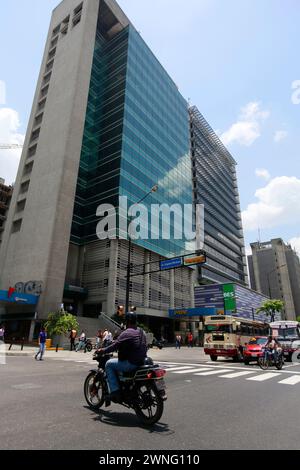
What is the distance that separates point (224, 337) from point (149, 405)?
1662 cm

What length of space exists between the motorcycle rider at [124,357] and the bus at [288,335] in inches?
789

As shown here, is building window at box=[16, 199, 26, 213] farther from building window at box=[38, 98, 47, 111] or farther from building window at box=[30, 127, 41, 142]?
building window at box=[38, 98, 47, 111]

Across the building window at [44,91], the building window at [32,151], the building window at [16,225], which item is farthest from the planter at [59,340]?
the building window at [44,91]

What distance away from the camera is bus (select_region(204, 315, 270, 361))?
1961 cm

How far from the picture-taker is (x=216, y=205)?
88.0 metres

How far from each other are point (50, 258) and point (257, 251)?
4548 inches

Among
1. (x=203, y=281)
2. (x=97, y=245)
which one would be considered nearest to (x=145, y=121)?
(x=97, y=245)

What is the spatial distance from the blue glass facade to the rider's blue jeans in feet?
120

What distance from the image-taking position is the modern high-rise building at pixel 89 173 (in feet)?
120

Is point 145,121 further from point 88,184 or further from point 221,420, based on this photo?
point 221,420

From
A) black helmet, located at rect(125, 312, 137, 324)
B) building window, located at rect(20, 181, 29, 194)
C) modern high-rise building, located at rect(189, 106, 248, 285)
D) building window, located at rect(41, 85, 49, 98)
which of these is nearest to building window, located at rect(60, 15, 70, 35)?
building window, located at rect(41, 85, 49, 98)
